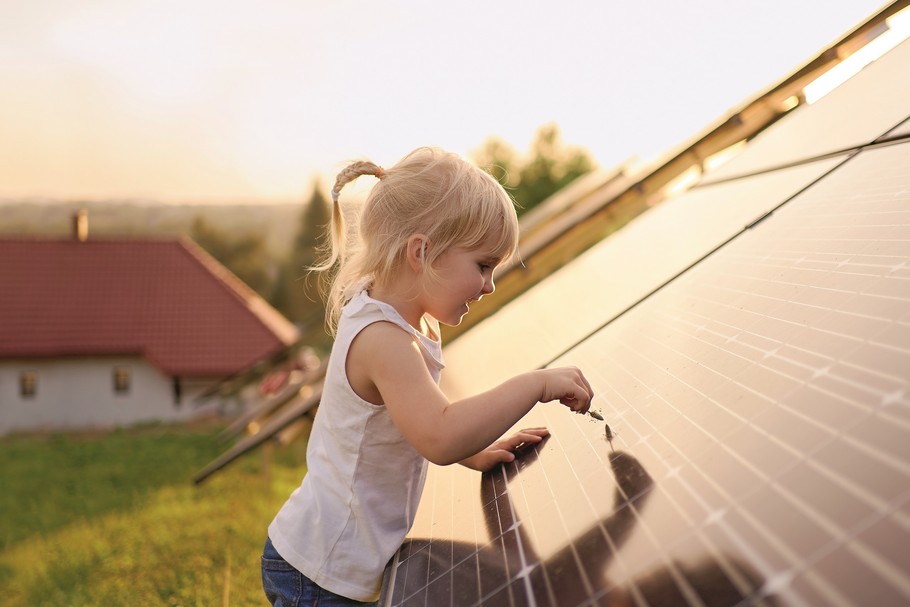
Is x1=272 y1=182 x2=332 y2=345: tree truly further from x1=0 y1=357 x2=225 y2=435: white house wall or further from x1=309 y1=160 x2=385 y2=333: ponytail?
x1=309 y1=160 x2=385 y2=333: ponytail

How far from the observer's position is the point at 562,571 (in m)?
1.03

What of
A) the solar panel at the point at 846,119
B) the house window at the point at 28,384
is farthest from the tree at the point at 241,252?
the solar panel at the point at 846,119

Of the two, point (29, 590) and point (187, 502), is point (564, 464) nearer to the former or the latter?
point (29, 590)

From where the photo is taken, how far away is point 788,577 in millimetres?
713

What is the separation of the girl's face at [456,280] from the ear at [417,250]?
32 millimetres

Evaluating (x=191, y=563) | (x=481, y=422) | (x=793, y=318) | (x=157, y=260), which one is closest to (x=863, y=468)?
(x=793, y=318)

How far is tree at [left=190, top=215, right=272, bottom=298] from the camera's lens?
6053 cm

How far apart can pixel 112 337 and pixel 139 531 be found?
22.2 meters

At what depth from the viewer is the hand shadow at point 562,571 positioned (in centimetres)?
80

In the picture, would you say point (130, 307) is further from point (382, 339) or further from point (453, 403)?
point (453, 403)

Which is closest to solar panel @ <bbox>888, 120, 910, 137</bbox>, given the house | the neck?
the neck

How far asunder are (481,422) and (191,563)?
9.84 ft

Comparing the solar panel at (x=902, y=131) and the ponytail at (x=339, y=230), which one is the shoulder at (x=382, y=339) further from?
the solar panel at (x=902, y=131)

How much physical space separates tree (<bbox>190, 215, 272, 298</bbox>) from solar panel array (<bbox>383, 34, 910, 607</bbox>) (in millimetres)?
57735
